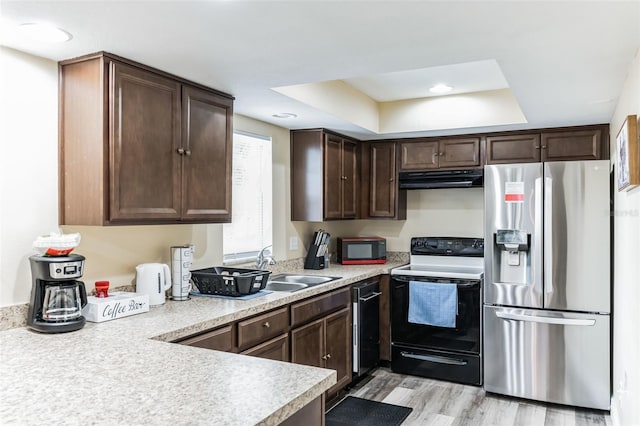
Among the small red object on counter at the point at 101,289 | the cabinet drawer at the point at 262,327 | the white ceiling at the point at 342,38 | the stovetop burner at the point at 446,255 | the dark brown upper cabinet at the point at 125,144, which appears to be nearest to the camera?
the white ceiling at the point at 342,38

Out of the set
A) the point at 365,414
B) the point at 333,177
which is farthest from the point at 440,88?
the point at 365,414

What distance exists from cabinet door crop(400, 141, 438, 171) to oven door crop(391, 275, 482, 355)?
1.07m

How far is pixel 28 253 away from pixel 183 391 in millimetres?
1252

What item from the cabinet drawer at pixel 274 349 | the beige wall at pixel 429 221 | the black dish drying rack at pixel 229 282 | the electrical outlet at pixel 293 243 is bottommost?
the cabinet drawer at pixel 274 349

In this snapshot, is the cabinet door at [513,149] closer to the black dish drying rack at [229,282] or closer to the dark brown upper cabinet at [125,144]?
the black dish drying rack at [229,282]

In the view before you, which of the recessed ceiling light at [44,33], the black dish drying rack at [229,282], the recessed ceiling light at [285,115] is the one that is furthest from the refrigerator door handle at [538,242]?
the recessed ceiling light at [44,33]

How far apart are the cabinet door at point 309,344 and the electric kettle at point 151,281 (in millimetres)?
826

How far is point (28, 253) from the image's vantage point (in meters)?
2.20

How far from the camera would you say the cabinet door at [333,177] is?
411cm

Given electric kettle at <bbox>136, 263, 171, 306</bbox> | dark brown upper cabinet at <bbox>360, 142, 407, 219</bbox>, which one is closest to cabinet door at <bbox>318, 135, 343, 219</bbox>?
dark brown upper cabinet at <bbox>360, 142, 407, 219</bbox>

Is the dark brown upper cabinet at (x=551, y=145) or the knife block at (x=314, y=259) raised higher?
the dark brown upper cabinet at (x=551, y=145)

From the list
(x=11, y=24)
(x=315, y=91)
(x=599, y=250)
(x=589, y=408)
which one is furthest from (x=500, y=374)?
(x=11, y=24)

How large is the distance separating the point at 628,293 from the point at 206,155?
2252 mm

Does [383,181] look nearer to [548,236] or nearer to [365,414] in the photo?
[548,236]
